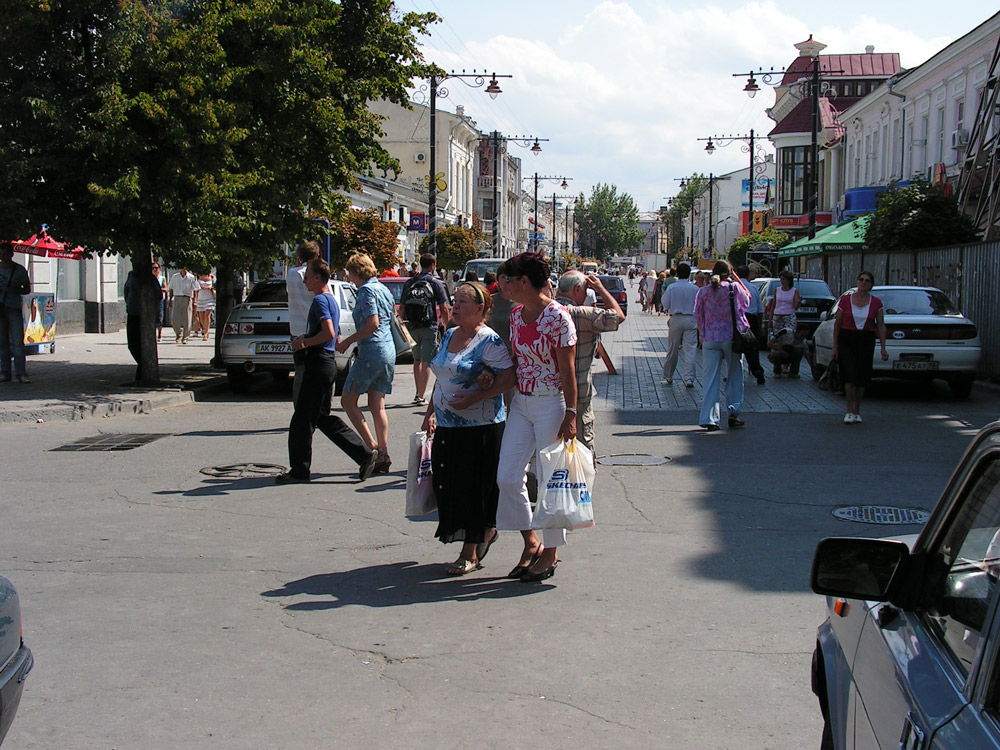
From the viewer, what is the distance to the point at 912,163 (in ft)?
123

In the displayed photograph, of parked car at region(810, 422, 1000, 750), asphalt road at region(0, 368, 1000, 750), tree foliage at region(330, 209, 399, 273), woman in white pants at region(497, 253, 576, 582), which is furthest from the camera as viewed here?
tree foliage at region(330, 209, 399, 273)

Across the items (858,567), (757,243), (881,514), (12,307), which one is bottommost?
(881,514)

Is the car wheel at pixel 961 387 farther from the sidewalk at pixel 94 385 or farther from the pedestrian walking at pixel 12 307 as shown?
the pedestrian walking at pixel 12 307

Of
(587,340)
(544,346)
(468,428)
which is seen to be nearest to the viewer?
(544,346)

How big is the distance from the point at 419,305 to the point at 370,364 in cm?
368

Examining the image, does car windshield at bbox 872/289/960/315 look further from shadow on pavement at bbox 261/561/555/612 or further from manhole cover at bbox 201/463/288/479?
shadow on pavement at bbox 261/561/555/612

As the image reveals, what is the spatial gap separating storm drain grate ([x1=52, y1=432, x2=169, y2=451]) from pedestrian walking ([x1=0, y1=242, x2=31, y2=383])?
13.9ft

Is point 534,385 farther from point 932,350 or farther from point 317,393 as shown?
point 932,350

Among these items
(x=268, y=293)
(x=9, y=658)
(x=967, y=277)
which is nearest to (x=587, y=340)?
(x=9, y=658)

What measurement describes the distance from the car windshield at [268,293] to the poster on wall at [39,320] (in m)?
5.02


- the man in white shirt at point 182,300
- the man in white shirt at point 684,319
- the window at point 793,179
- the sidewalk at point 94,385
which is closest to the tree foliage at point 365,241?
the man in white shirt at point 182,300

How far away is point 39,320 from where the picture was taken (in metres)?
19.5

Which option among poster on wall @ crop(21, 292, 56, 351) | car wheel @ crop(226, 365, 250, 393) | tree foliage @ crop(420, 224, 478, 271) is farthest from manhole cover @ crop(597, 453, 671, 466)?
A: tree foliage @ crop(420, 224, 478, 271)

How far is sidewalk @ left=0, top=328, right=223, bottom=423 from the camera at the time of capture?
13156 mm
